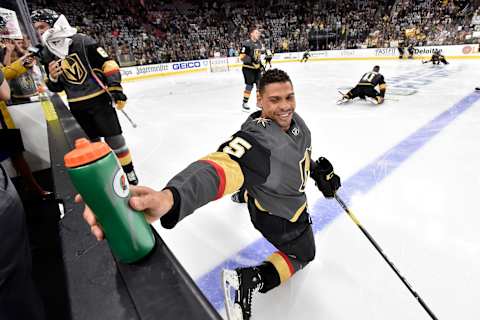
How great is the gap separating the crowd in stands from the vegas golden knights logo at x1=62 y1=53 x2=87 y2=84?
9982 mm

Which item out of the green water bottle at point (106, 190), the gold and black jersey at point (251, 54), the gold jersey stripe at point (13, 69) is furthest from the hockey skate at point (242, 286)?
the gold and black jersey at point (251, 54)

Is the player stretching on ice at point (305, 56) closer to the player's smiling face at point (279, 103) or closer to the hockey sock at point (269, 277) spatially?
the player's smiling face at point (279, 103)

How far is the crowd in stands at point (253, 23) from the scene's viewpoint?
496 inches

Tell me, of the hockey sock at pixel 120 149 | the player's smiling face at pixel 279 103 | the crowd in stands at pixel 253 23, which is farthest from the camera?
the crowd in stands at pixel 253 23

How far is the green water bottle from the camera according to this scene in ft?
1.67

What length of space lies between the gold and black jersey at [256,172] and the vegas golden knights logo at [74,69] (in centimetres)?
162

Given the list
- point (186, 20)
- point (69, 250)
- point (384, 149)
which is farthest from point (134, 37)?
point (69, 250)

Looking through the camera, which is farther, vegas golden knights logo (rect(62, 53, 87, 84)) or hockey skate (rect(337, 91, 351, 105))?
hockey skate (rect(337, 91, 351, 105))

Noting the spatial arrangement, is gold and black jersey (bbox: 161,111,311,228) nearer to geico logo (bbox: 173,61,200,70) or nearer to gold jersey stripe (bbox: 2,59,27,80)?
gold jersey stripe (bbox: 2,59,27,80)

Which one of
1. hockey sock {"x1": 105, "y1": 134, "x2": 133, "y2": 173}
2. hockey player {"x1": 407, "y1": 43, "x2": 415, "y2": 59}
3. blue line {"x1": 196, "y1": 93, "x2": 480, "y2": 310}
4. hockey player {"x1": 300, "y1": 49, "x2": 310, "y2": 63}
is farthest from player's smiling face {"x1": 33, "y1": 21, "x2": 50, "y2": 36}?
hockey player {"x1": 300, "y1": 49, "x2": 310, "y2": 63}

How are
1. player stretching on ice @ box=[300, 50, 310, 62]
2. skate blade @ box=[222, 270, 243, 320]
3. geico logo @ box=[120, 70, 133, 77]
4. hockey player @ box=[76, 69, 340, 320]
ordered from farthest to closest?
player stretching on ice @ box=[300, 50, 310, 62] < geico logo @ box=[120, 70, 133, 77] < skate blade @ box=[222, 270, 243, 320] < hockey player @ box=[76, 69, 340, 320]

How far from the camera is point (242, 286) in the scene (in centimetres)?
122

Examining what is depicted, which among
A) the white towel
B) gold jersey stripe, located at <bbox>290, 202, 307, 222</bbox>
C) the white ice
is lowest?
the white ice

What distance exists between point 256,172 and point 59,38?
1948 mm
